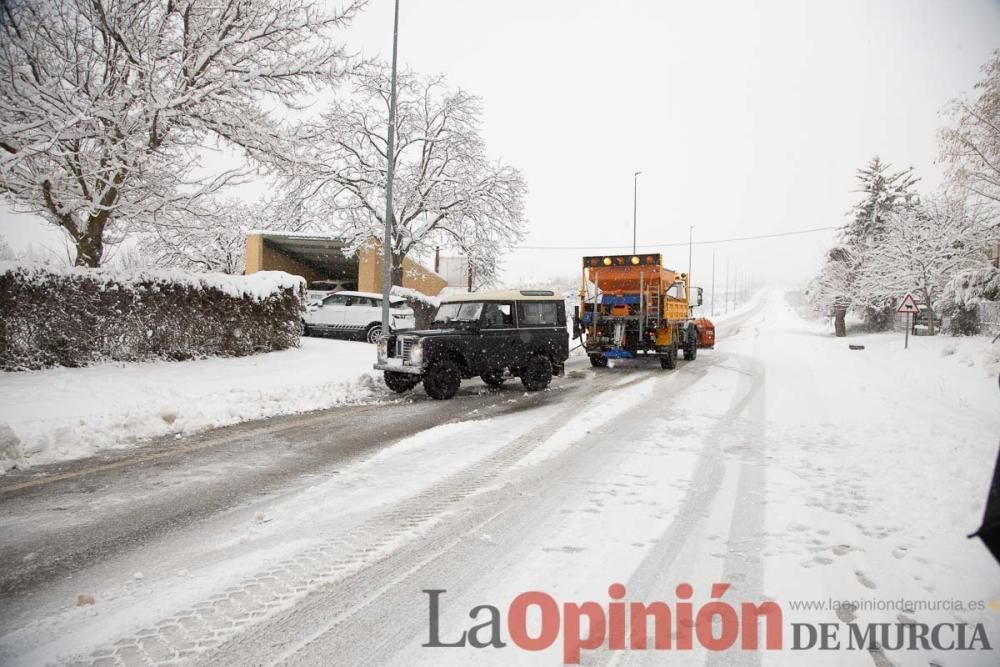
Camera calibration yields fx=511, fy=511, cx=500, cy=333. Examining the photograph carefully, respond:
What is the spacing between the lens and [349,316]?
19.8 m

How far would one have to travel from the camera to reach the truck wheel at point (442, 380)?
32.2 ft

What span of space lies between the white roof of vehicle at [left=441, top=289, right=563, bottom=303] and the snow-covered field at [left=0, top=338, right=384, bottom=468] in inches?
105

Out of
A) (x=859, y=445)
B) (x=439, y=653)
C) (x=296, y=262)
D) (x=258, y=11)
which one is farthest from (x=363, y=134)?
(x=439, y=653)

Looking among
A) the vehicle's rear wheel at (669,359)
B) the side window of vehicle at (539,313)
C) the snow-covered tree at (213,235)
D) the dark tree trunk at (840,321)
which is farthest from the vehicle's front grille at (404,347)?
the dark tree trunk at (840,321)

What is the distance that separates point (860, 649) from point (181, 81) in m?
13.3

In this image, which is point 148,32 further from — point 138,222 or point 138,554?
point 138,554

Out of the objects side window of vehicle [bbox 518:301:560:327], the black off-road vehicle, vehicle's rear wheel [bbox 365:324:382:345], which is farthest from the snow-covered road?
vehicle's rear wheel [bbox 365:324:382:345]

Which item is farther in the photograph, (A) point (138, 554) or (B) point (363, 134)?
(B) point (363, 134)

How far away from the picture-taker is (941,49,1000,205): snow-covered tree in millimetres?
16812

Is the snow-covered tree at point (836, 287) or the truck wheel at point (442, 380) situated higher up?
the snow-covered tree at point (836, 287)

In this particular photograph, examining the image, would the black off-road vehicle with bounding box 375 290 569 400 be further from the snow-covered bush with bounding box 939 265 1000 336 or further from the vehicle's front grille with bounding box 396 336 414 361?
the snow-covered bush with bounding box 939 265 1000 336

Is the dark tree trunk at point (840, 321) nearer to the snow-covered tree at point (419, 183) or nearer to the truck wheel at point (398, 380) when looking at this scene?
the snow-covered tree at point (419, 183)

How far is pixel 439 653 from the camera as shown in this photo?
252 cm

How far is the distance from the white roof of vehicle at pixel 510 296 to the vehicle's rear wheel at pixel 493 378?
1.62 m
